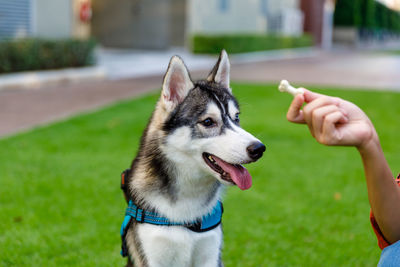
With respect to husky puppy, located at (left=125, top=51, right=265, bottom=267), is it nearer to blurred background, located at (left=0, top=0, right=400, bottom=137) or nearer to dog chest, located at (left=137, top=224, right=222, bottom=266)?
dog chest, located at (left=137, top=224, right=222, bottom=266)

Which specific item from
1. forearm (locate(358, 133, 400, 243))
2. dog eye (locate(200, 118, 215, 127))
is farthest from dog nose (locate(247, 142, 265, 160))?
forearm (locate(358, 133, 400, 243))

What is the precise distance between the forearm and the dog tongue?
2.35 feet

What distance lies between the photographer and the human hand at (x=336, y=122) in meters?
1.52

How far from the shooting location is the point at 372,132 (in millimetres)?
1605

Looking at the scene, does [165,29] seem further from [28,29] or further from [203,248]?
[203,248]

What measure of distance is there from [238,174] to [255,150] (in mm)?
182

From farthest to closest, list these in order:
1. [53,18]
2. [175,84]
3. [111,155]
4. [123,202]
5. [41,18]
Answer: [53,18]
[41,18]
[111,155]
[123,202]
[175,84]

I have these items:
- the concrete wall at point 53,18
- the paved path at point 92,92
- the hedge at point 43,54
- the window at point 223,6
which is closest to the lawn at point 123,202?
the paved path at point 92,92

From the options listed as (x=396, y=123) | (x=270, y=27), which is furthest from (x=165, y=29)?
(x=396, y=123)

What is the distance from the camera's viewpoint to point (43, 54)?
12617mm

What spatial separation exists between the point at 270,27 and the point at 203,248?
3123 cm

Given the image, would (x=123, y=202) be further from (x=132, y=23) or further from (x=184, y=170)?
(x=132, y=23)

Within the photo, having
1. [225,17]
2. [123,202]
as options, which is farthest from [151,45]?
[123,202]

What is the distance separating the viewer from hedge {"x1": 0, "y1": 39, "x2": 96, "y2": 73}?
11664mm
